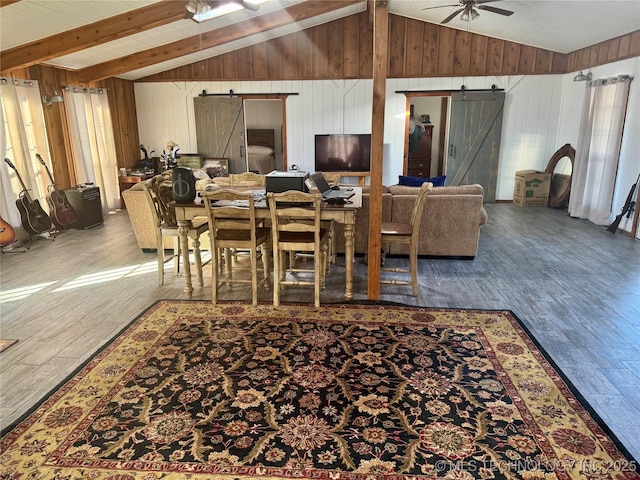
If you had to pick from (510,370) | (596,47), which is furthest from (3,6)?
(596,47)

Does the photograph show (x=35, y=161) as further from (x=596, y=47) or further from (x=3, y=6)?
(x=596, y=47)

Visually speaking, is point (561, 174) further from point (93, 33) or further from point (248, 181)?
point (93, 33)

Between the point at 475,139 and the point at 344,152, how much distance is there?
8.48 ft

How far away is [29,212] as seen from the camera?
19.1ft

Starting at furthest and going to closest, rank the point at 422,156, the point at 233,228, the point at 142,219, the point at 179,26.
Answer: the point at 422,156, the point at 179,26, the point at 142,219, the point at 233,228

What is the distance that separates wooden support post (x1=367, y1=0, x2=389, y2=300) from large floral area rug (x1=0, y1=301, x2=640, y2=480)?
1.91ft

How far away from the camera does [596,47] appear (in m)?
7.15

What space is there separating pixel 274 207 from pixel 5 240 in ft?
13.1

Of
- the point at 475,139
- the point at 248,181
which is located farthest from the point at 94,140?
the point at 475,139

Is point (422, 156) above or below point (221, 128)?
below

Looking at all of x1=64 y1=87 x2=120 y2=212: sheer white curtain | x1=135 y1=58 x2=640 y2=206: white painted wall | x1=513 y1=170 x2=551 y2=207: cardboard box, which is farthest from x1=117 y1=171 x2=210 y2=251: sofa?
x1=513 y1=170 x2=551 y2=207: cardboard box

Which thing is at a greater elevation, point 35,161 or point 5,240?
point 35,161

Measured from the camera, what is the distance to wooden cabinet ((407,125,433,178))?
10578 millimetres

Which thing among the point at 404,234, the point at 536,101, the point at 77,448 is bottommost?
the point at 77,448
